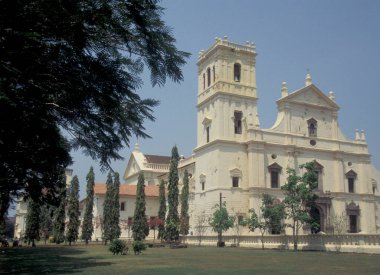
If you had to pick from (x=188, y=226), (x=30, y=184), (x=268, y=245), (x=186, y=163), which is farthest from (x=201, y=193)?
(x=30, y=184)

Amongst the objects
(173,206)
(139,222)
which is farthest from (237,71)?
(139,222)

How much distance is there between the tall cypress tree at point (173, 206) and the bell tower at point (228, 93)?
4.36m

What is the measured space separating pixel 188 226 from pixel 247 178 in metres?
9.61

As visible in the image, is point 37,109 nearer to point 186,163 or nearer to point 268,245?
point 268,245

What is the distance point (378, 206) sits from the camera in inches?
2205

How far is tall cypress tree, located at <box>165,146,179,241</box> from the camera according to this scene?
159 feet

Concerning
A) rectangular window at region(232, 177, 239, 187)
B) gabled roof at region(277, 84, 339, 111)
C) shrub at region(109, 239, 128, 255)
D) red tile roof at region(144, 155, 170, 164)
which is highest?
gabled roof at region(277, 84, 339, 111)

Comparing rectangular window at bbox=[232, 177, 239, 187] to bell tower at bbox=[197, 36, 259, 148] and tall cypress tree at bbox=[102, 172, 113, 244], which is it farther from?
tall cypress tree at bbox=[102, 172, 113, 244]

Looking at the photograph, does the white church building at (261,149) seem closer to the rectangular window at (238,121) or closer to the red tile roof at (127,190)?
the rectangular window at (238,121)

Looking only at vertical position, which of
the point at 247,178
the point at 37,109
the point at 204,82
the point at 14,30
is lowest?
the point at 37,109

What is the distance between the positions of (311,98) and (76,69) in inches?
2065

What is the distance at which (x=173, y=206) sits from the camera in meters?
51.1

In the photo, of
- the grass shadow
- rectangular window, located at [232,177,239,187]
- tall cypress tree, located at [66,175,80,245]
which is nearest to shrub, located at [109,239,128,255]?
the grass shadow

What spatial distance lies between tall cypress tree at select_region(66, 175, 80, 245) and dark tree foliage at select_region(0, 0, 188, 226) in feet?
146
